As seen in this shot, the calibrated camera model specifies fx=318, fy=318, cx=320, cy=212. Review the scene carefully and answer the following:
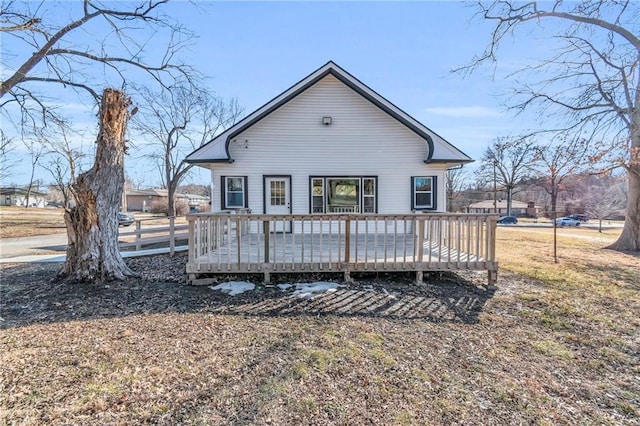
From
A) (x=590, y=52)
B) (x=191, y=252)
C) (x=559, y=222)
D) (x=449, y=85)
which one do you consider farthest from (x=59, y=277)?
(x=559, y=222)

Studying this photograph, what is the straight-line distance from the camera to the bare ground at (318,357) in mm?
2602

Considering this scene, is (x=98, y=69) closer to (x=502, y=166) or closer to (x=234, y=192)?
(x=234, y=192)

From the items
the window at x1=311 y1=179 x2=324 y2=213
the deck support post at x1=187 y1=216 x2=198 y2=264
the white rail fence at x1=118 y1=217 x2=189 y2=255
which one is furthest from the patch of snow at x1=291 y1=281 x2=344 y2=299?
the white rail fence at x1=118 y1=217 x2=189 y2=255

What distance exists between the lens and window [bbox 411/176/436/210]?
1056cm

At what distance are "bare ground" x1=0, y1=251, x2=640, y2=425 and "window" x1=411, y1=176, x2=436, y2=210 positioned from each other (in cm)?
492

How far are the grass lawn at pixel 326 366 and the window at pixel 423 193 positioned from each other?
553 centimetres

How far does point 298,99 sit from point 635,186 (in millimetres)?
13799

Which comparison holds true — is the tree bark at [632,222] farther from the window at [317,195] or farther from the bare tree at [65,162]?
the bare tree at [65,162]

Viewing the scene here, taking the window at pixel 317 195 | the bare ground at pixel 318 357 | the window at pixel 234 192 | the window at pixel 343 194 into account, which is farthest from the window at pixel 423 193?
the window at pixel 234 192

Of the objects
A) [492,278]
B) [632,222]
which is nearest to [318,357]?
[492,278]

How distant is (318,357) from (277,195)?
25.0ft

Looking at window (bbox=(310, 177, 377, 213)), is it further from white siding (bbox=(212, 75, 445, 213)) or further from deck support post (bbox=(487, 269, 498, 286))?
deck support post (bbox=(487, 269, 498, 286))

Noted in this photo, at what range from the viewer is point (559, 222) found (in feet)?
136

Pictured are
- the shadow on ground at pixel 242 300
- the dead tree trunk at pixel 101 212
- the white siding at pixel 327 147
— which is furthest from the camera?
the white siding at pixel 327 147
